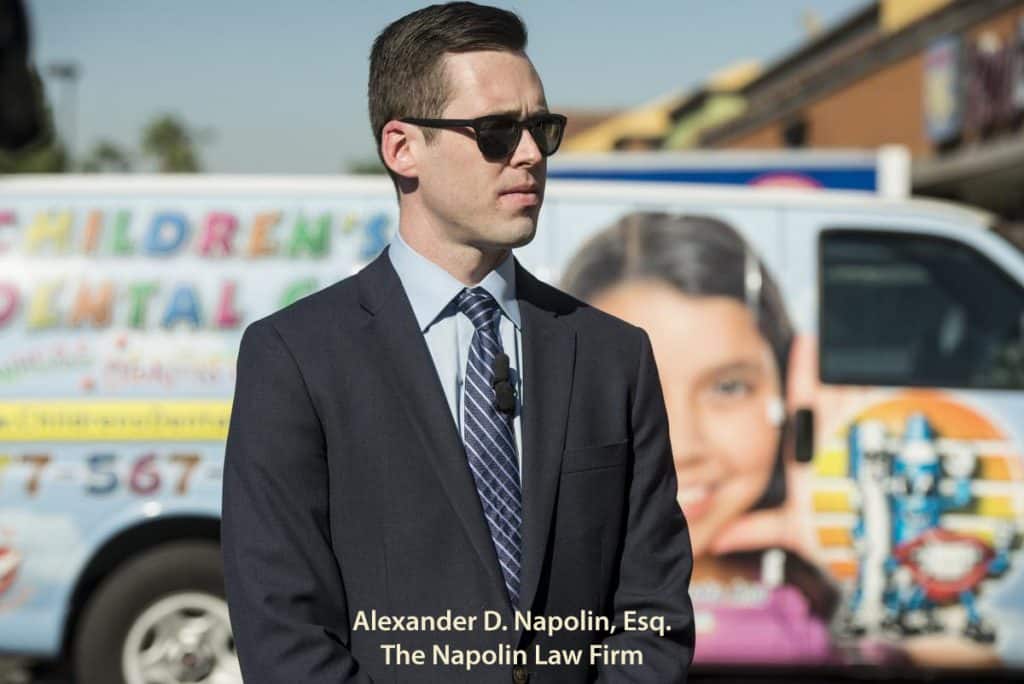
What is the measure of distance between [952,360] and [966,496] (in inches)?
22.9

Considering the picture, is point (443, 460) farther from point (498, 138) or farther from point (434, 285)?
point (498, 138)

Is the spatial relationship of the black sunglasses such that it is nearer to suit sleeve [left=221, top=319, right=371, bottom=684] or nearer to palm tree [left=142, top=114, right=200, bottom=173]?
suit sleeve [left=221, top=319, right=371, bottom=684]

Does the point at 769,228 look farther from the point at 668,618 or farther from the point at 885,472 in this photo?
the point at 668,618

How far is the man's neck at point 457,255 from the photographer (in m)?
2.39

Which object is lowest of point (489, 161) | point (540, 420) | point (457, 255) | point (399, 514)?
point (399, 514)

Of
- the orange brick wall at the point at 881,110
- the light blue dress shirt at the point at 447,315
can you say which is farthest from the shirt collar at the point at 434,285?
the orange brick wall at the point at 881,110

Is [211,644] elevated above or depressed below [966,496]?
below

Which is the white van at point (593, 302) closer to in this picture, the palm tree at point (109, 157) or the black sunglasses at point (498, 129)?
Result: the black sunglasses at point (498, 129)

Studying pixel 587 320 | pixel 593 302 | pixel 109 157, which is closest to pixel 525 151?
pixel 587 320

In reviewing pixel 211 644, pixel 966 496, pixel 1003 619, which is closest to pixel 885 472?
pixel 966 496

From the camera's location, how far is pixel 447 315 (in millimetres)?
2418

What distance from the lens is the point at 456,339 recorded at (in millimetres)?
2414

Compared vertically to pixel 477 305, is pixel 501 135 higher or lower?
higher

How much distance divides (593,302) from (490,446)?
13.0 ft
